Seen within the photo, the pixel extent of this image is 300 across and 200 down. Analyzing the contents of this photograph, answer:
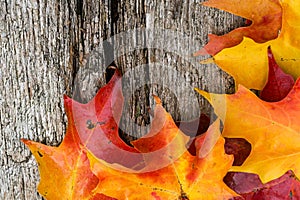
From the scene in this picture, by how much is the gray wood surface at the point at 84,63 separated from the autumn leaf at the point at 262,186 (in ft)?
0.66

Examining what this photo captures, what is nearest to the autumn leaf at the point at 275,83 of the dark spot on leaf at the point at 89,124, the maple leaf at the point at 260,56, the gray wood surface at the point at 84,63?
the maple leaf at the point at 260,56

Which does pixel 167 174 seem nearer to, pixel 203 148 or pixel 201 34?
pixel 203 148

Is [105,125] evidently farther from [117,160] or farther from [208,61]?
[208,61]

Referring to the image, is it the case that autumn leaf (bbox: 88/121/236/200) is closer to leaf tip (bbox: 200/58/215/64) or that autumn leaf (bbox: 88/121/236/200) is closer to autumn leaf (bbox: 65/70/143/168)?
autumn leaf (bbox: 65/70/143/168)

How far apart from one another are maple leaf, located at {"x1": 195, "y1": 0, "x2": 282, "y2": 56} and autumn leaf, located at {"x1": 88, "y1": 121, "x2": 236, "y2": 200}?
10.3 inches

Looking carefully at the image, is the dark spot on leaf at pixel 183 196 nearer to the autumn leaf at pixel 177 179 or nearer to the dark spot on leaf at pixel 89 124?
the autumn leaf at pixel 177 179

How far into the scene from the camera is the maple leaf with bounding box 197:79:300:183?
107cm

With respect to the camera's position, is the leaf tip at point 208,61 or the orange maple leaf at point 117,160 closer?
the orange maple leaf at point 117,160

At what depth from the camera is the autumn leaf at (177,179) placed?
1.11m

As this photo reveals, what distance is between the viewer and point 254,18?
46.1 inches

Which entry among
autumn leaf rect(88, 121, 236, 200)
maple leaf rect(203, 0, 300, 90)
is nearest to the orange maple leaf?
autumn leaf rect(88, 121, 236, 200)

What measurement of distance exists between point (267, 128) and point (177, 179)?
0.82ft

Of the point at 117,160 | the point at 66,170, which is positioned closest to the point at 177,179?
the point at 117,160

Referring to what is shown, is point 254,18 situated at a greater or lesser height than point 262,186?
greater
